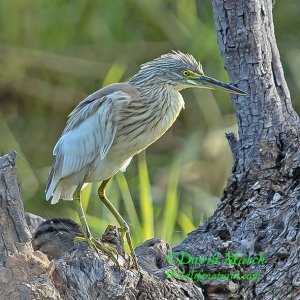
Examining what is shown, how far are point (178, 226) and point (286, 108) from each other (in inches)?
63.9

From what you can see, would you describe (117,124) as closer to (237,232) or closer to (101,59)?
(237,232)

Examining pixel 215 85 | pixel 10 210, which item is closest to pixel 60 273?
pixel 10 210

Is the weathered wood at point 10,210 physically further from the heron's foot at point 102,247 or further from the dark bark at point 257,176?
the dark bark at point 257,176

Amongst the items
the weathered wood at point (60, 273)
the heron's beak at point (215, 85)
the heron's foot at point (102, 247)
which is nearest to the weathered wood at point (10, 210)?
the weathered wood at point (60, 273)

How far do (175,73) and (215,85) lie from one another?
0.19 metres

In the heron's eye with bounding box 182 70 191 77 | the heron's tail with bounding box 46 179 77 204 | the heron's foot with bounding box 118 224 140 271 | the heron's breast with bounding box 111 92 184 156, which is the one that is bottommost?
the heron's foot with bounding box 118 224 140 271

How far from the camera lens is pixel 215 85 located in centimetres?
434

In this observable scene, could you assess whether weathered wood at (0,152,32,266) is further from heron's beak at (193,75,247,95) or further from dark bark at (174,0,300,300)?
heron's beak at (193,75,247,95)

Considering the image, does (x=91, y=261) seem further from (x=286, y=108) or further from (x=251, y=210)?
(x=286, y=108)

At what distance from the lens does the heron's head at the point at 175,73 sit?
174 inches

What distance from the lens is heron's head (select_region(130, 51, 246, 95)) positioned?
174 inches

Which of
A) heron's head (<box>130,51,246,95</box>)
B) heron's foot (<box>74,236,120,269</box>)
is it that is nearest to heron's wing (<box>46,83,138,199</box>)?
heron's head (<box>130,51,246,95</box>)

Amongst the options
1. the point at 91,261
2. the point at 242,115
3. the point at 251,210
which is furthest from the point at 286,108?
the point at 91,261

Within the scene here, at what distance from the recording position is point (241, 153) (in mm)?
4238
